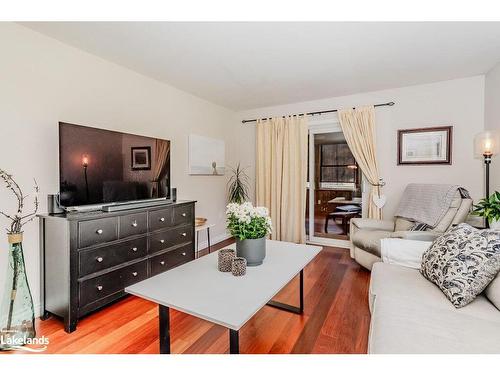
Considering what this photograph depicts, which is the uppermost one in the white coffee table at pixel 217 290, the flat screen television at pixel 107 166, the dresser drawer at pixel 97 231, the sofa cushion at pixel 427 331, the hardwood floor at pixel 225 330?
the flat screen television at pixel 107 166

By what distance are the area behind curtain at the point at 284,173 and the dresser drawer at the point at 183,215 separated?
5.45 ft

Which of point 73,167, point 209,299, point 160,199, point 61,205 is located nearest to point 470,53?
point 209,299

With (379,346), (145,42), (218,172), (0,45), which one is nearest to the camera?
(379,346)

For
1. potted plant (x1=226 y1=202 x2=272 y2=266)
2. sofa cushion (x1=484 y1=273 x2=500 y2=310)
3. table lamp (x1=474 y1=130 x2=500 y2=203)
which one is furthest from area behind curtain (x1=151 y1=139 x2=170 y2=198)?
table lamp (x1=474 y1=130 x2=500 y2=203)

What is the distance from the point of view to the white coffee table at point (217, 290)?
1.18 metres

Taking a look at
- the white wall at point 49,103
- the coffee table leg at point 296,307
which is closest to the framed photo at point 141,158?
the white wall at point 49,103

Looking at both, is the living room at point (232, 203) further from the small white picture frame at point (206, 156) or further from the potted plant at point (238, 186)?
the potted plant at point (238, 186)

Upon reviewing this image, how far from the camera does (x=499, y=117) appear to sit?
2703 millimetres

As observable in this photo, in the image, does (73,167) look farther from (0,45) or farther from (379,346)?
(379,346)

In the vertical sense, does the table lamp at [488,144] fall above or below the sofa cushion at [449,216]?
above

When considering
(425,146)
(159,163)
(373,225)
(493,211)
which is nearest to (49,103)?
(159,163)

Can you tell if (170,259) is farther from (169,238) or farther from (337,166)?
(337,166)

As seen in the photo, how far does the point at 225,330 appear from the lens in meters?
1.83
